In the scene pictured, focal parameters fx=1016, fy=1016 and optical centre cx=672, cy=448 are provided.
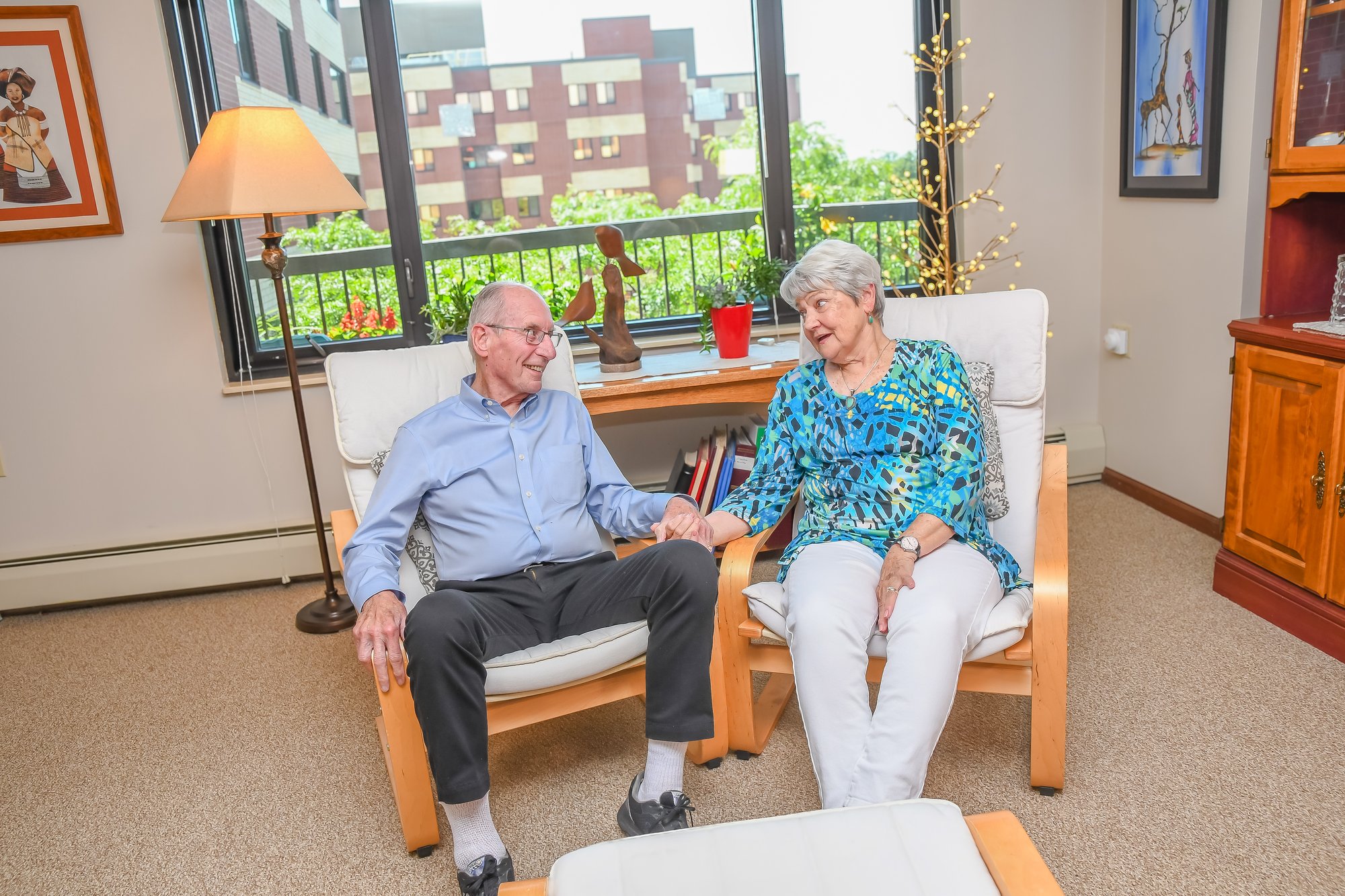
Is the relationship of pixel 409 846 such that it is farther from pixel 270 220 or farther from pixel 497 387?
pixel 270 220

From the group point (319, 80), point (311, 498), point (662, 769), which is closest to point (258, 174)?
point (319, 80)

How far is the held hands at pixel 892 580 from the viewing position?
1879 mm

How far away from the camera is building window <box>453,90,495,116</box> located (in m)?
3.41

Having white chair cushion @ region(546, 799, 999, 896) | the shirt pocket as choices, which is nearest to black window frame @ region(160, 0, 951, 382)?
the shirt pocket

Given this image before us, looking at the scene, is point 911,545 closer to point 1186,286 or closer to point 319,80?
point 1186,286

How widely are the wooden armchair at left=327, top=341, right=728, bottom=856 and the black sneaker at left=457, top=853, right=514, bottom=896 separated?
176 millimetres

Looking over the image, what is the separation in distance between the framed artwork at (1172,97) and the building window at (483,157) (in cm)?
210

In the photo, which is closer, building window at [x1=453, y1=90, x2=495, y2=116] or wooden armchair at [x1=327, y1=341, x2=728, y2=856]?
wooden armchair at [x1=327, y1=341, x2=728, y2=856]

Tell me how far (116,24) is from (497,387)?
2.01m

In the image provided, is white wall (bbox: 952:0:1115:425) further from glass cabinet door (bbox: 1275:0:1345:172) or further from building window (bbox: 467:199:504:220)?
building window (bbox: 467:199:504:220)

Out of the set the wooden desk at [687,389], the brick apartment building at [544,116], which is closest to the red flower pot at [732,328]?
the wooden desk at [687,389]

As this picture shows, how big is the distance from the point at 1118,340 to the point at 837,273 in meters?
1.95

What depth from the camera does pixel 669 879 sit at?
4.24ft

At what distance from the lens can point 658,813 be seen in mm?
1903
